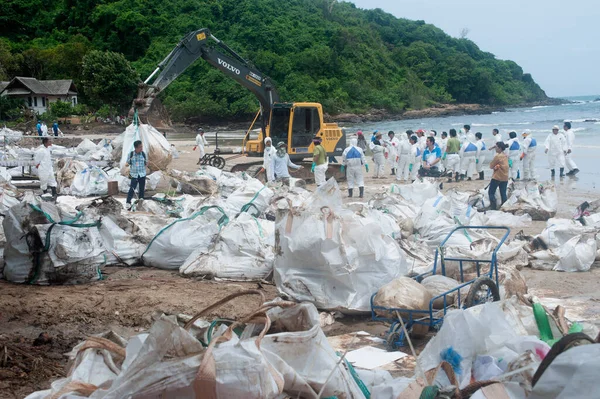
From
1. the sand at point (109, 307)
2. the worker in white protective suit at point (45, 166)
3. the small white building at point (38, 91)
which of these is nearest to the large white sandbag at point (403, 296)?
the sand at point (109, 307)

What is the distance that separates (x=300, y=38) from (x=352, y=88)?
780 cm

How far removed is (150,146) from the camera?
45.4 feet

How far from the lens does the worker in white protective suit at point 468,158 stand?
56.3ft

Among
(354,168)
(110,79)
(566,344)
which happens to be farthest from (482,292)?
(110,79)

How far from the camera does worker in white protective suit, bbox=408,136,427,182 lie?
17.8m

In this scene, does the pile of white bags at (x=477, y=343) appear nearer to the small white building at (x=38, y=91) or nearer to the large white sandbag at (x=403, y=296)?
the large white sandbag at (x=403, y=296)

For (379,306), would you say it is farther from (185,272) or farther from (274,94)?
(274,94)

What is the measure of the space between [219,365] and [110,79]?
51.1 meters

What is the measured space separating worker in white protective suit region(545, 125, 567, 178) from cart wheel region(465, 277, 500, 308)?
13273 mm

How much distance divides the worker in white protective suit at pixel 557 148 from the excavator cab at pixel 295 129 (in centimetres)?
628

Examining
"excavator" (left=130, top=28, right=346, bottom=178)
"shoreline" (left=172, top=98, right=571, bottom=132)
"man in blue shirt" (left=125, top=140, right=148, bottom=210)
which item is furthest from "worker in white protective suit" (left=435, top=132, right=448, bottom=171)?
"shoreline" (left=172, top=98, right=571, bottom=132)

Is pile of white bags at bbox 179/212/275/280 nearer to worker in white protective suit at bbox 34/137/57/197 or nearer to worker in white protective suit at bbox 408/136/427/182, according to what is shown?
worker in white protective suit at bbox 34/137/57/197

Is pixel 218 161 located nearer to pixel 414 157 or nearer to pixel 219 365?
pixel 414 157

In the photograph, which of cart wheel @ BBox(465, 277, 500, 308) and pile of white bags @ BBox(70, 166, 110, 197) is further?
pile of white bags @ BBox(70, 166, 110, 197)
